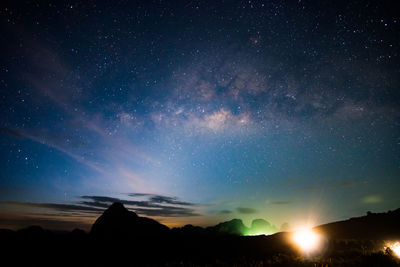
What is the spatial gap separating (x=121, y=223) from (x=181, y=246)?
86750 mm

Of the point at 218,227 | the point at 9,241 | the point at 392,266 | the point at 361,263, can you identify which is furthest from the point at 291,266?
the point at 218,227

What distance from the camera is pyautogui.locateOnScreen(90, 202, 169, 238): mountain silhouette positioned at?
3730 inches

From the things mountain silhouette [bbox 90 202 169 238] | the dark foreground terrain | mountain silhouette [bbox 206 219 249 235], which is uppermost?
the dark foreground terrain

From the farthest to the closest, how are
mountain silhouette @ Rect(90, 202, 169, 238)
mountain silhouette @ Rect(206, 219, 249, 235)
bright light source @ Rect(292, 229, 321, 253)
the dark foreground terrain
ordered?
mountain silhouette @ Rect(206, 219, 249, 235) → mountain silhouette @ Rect(90, 202, 169, 238) → bright light source @ Rect(292, 229, 321, 253) → the dark foreground terrain

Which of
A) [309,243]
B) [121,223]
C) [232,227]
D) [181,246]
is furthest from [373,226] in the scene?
[232,227]

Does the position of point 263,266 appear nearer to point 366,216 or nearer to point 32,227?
point 366,216

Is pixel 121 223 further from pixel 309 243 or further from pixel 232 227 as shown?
pixel 232 227

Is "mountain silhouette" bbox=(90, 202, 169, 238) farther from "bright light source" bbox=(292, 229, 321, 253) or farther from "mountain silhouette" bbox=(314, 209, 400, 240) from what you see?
"bright light source" bbox=(292, 229, 321, 253)

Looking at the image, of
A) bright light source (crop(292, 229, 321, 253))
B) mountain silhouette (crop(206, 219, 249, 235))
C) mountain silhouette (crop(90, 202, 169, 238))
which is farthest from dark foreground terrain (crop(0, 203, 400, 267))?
mountain silhouette (crop(206, 219, 249, 235))

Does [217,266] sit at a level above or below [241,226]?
above

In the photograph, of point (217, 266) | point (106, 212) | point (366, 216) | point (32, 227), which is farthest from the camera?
point (106, 212)

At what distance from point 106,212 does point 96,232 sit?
33.8 feet

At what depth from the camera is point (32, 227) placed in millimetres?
81375

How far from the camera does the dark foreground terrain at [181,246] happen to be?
13.9 m
